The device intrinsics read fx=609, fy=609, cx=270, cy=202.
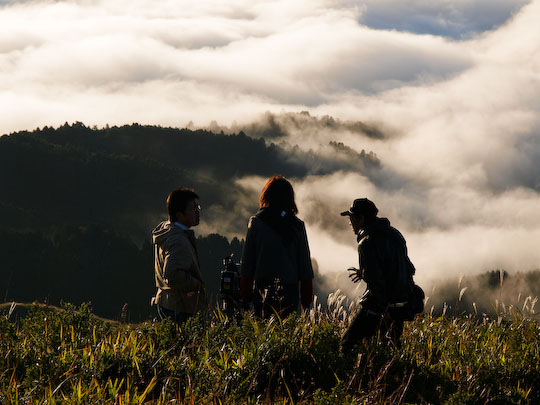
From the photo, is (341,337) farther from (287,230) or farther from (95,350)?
(95,350)

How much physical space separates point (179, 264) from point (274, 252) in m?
0.92

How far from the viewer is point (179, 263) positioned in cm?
566

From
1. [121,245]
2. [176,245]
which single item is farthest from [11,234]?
[176,245]

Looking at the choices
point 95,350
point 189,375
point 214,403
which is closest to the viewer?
point 214,403

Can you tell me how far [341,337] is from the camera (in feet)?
18.9

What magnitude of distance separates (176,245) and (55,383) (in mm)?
1776

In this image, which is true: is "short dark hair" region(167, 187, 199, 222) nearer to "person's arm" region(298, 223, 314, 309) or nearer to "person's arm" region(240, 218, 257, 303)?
"person's arm" region(240, 218, 257, 303)

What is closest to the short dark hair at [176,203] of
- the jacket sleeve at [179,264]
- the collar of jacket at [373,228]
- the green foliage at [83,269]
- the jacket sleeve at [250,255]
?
the jacket sleeve at [179,264]

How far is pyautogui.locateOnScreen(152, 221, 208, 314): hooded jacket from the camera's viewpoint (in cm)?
568

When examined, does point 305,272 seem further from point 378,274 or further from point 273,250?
point 378,274

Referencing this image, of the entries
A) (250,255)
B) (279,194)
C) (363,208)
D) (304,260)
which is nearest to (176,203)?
(250,255)

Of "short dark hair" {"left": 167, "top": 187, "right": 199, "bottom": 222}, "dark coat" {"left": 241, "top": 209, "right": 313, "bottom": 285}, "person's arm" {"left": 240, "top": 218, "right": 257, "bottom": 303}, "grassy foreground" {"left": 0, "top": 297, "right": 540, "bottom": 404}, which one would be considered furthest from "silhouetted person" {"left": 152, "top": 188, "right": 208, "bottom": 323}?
"dark coat" {"left": 241, "top": 209, "right": 313, "bottom": 285}

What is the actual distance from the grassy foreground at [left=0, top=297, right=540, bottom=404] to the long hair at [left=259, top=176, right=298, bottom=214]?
42.9 inches

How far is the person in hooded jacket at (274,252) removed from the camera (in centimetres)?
589
